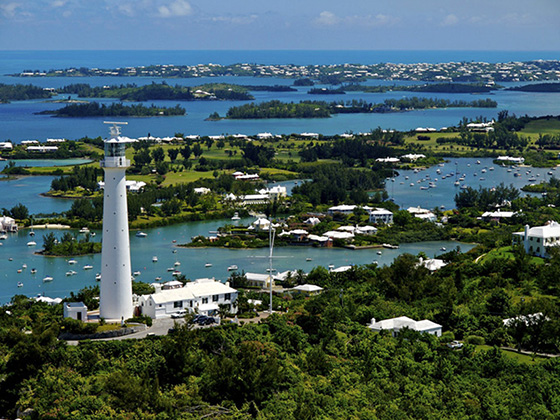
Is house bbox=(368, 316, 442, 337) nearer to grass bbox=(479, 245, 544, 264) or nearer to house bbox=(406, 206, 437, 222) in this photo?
grass bbox=(479, 245, 544, 264)

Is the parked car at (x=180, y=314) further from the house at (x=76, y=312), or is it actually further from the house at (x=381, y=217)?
the house at (x=381, y=217)

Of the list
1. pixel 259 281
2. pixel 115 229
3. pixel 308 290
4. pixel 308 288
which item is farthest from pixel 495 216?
pixel 115 229

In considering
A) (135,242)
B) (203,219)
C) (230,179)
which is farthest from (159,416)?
(230,179)

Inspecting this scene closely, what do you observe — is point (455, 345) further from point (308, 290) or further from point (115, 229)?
point (115, 229)

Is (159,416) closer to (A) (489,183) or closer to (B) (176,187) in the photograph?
(B) (176,187)

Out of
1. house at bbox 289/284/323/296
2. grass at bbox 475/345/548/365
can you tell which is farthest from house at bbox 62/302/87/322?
A: grass at bbox 475/345/548/365

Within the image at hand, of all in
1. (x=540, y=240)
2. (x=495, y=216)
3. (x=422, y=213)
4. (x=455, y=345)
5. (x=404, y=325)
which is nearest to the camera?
(x=455, y=345)
